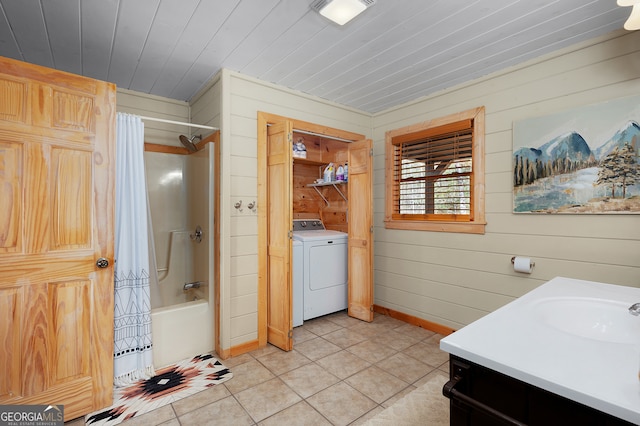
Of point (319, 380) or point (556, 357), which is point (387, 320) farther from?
point (556, 357)

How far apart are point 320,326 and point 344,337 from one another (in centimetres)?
38

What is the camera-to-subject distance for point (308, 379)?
228 cm

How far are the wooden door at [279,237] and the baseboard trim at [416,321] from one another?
1.36 m

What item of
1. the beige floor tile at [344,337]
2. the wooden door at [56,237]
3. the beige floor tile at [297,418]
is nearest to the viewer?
the wooden door at [56,237]

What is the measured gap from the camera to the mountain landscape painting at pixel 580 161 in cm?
201

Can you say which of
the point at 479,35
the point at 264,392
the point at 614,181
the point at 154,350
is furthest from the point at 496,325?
the point at 154,350

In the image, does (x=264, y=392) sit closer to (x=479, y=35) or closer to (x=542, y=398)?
(x=542, y=398)

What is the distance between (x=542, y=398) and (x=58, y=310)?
234 cm

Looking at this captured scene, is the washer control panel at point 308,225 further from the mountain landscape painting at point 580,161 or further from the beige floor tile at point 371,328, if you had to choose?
the mountain landscape painting at point 580,161

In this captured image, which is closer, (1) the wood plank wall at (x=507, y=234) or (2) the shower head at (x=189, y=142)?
(1) the wood plank wall at (x=507, y=234)

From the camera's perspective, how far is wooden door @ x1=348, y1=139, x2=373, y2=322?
3.42 m

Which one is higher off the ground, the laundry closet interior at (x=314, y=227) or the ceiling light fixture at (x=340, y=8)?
the ceiling light fixture at (x=340, y=8)

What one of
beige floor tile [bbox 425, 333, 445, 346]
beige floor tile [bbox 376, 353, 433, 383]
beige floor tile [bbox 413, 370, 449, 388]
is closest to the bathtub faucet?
beige floor tile [bbox 376, 353, 433, 383]

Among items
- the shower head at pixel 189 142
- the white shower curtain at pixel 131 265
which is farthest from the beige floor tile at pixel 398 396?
the shower head at pixel 189 142
